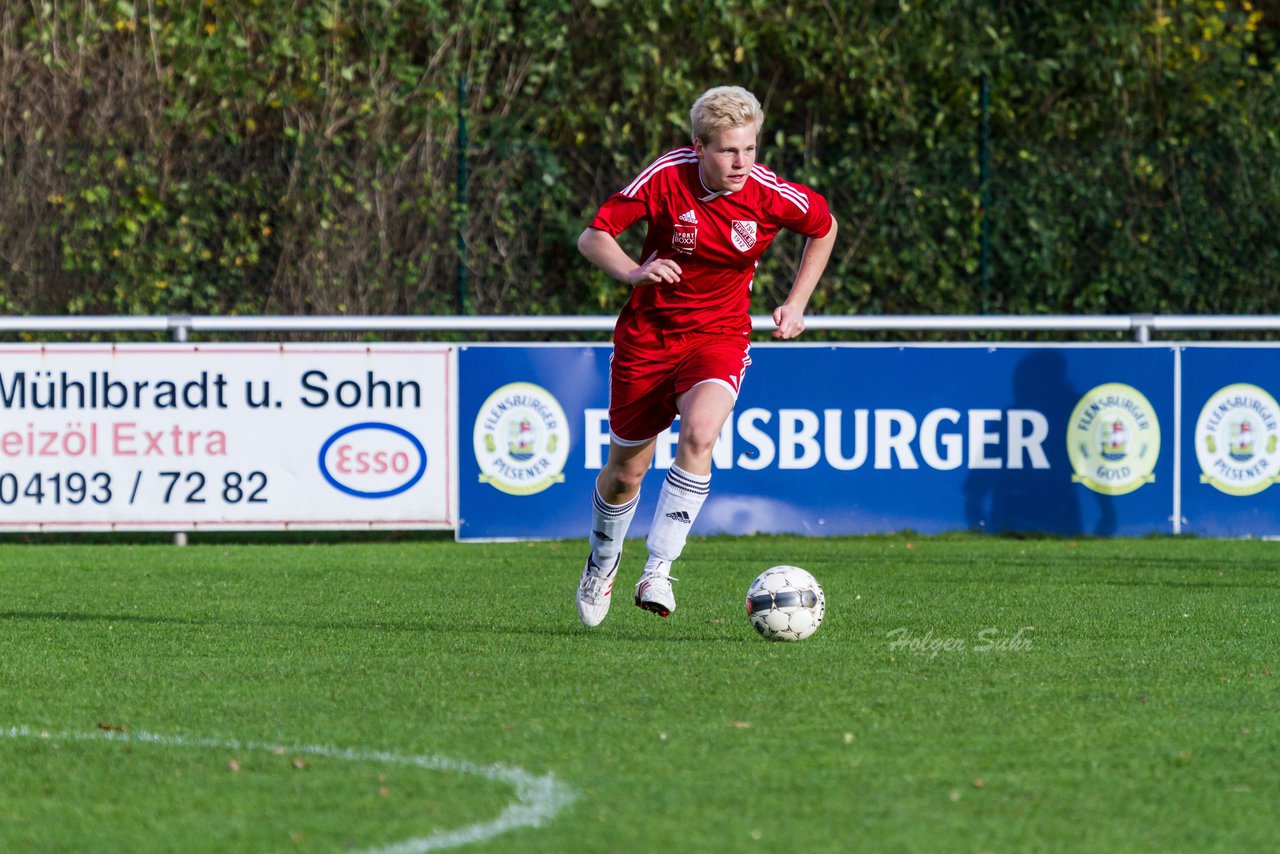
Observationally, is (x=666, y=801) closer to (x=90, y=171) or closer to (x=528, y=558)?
(x=528, y=558)

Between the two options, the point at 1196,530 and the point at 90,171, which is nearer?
the point at 1196,530

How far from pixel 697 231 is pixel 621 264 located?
37cm

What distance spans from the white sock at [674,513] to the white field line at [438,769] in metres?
2.22

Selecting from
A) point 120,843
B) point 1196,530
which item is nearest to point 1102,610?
point 1196,530

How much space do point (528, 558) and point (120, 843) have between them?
21.2ft

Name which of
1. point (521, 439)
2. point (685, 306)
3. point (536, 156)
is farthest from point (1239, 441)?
point (685, 306)

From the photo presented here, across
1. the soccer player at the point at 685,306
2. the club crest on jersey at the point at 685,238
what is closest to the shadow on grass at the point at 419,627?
the soccer player at the point at 685,306

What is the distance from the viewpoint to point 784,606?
6.66 m

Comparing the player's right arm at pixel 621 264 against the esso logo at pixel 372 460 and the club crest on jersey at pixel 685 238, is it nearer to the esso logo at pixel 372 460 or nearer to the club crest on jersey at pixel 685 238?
the club crest on jersey at pixel 685 238

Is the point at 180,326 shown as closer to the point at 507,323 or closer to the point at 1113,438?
the point at 507,323

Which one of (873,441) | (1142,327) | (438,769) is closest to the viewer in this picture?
(438,769)

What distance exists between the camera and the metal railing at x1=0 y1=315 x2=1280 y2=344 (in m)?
11.1

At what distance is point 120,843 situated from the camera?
3.82 meters

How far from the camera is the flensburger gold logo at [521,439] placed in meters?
11.1
